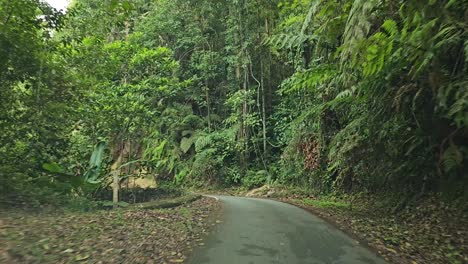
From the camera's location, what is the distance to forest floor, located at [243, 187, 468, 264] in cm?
686

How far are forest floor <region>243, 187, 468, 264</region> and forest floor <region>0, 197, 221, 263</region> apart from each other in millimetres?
3159

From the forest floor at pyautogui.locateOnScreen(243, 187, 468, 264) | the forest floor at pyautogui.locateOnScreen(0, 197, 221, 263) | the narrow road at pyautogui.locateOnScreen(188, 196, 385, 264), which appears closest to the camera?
the forest floor at pyautogui.locateOnScreen(0, 197, 221, 263)

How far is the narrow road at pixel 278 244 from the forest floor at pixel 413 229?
0.42 meters

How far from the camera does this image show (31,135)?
33.4 ft

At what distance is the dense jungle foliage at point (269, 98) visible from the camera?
690 centimetres

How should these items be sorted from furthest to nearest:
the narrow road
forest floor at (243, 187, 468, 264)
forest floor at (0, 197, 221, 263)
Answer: forest floor at (243, 187, 468, 264) < the narrow road < forest floor at (0, 197, 221, 263)

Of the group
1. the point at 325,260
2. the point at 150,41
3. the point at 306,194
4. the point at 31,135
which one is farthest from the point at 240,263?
the point at 150,41

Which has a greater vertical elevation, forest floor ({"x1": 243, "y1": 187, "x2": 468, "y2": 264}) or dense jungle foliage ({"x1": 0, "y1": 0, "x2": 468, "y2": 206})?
dense jungle foliage ({"x1": 0, "y1": 0, "x2": 468, "y2": 206})

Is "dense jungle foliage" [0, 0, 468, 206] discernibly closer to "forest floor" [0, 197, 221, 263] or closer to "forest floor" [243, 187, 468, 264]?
"forest floor" [243, 187, 468, 264]

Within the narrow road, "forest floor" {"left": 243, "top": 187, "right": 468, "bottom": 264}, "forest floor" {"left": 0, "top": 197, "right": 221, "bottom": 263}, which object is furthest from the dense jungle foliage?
the narrow road

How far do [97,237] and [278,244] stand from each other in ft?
9.76

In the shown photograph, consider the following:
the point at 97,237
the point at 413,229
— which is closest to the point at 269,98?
the point at 413,229

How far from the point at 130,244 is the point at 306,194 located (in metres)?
12.8

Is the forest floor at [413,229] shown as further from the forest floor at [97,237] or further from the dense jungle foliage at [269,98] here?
the forest floor at [97,237]
